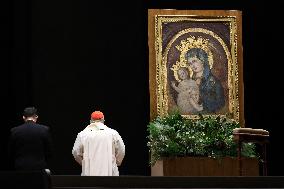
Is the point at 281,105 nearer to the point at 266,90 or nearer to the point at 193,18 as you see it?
the point at 266,90

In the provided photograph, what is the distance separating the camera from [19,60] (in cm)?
1025

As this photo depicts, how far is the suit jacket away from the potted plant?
7.77 feet

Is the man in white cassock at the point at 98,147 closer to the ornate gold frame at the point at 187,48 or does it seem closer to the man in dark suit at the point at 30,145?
the man in dark suit at the point at 30,145

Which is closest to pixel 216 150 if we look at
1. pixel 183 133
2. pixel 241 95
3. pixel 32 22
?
pixel 183 133

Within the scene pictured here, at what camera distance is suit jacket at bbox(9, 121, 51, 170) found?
7.16 metres

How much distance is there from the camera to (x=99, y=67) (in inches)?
421

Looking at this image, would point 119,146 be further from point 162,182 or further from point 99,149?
point 162,182

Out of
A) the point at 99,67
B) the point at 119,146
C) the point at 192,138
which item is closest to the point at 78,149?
the point at 119,146

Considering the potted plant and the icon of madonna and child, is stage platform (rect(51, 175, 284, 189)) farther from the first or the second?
the icon of madonna and child

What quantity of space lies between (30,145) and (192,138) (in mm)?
2838

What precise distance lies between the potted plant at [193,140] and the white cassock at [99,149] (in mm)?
945

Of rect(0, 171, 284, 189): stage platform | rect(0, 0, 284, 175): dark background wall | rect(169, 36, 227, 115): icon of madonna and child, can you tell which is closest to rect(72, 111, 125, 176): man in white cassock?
rect(0, 0, 284, 175): dark background wall

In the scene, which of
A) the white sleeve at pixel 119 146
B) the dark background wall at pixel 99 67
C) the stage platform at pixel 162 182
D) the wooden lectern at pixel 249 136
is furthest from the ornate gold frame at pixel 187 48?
the stage platform at pixel 162 182

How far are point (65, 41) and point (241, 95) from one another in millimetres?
2941
